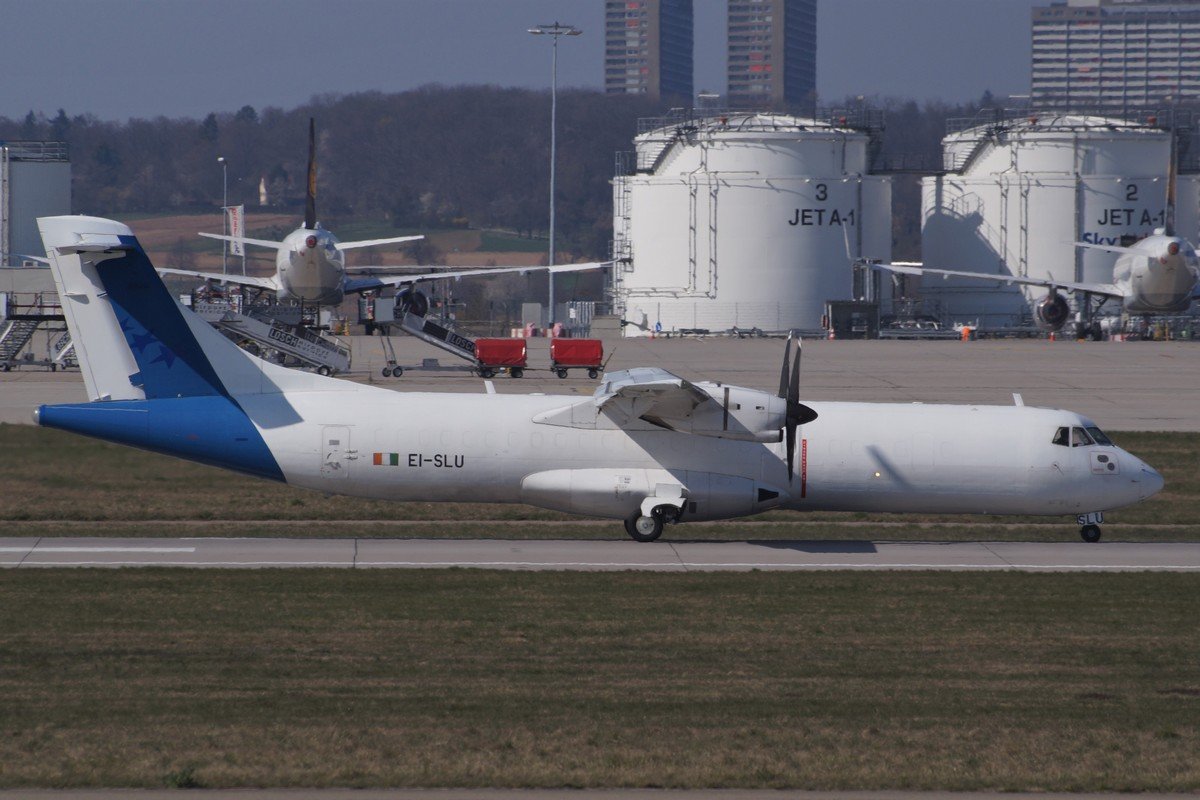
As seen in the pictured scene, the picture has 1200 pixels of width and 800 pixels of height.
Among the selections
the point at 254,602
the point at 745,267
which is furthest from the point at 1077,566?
the point at 745,267

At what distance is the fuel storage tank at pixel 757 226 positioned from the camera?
91.3m

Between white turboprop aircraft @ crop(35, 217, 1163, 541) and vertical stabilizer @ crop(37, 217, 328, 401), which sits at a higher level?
vertical stabilizer @ crop(37, 217, 328, 401)

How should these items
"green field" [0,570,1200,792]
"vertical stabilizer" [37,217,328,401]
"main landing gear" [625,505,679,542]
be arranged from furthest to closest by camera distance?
1. "main landing gear" [625,505,679,542]
2. "vertical stabilizer" [37,217,328,401]
3. "green field" [0,570,1200,792]

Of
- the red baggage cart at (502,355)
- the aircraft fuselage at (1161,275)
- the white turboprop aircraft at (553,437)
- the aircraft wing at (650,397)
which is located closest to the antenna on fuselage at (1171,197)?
the aircraft fuselage at (1161,275)

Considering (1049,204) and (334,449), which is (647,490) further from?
(1049,204)

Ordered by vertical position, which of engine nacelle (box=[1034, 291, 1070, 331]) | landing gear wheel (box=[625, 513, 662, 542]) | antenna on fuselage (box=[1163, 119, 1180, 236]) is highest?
antenna on fuselage (box=[1163, 119, 1180, 236])

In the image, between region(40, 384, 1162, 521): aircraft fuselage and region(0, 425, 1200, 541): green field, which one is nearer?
region(40, 384, 1162, 521): aircraft fuselage

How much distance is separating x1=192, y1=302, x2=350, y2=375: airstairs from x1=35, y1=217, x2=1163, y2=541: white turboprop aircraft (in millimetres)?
29755

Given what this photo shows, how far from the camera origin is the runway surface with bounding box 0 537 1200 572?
2453cm

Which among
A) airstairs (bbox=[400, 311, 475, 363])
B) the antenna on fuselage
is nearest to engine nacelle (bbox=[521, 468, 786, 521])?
airstairs (bbox=[400, 311, 475, 363])

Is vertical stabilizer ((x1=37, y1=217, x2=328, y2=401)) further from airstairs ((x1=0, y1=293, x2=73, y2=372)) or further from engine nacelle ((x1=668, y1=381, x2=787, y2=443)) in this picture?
airstairs ((x1=0, y1=293, x2=73, y2=372))

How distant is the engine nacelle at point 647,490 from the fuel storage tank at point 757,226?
6446cm

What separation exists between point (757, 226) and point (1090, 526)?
6448 centimetres

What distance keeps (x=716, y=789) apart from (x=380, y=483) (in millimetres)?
15629
